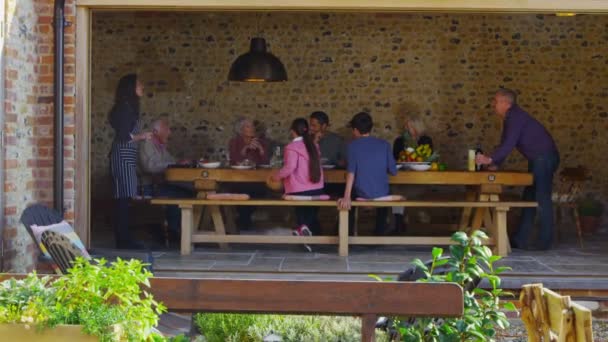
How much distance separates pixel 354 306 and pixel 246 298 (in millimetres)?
427

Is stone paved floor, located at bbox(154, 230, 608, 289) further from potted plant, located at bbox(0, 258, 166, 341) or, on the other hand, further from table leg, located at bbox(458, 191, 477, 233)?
potted plant, located at bbox(0, 258, 166, 341)

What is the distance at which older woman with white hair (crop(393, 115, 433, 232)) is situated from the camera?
10055 mm

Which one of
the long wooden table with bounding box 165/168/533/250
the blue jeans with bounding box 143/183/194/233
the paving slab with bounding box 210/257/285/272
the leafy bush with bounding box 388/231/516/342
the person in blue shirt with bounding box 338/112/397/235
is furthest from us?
the blue jeans with bounding box 143/183/194/233

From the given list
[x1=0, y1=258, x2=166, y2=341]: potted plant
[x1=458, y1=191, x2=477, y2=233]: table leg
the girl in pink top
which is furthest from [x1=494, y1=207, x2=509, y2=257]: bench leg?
[x1=0, y1=258, x2=166, y2=341]: potted plant

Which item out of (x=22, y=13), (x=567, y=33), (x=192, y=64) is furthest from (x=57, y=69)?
(x=567, y=33)

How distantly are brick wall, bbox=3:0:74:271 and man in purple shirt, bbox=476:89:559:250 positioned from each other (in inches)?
145

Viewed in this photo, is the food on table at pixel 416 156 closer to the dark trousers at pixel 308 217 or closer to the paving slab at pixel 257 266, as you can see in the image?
the dark trousers at pixel 308 217

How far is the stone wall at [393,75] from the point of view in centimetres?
1152

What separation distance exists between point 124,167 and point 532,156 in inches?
143

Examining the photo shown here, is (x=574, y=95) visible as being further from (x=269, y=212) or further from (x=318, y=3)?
(x=318, y=3)

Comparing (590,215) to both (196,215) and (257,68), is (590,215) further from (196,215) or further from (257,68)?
(196,215)

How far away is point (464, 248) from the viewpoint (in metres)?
4.23

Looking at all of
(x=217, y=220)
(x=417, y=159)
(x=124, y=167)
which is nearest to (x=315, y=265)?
(x=217, y=220)

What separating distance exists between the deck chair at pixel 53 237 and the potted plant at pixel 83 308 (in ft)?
6.53
